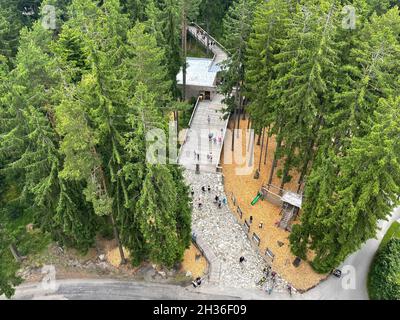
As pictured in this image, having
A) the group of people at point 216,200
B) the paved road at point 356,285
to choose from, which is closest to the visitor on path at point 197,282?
the group of people at point 216,200

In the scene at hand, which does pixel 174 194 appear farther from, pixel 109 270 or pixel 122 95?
pixel 109 270

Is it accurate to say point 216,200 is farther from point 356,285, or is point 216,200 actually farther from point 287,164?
point 356,285

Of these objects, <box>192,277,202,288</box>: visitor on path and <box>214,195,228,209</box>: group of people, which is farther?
<box>214,195,228,209</box>: group of people

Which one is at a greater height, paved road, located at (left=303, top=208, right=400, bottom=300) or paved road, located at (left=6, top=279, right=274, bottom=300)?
paved road, located at (left=303, top=208, right=400, bottom=300)

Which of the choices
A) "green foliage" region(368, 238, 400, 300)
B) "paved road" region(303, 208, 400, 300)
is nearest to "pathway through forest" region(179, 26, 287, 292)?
"paved road" region(303, 208, 400, 300)

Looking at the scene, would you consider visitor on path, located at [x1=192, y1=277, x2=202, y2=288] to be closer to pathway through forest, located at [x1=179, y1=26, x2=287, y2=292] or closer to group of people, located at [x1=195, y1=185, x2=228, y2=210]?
pathway through forest, located at [x1=179, y1=26, x2=287, y2=292]

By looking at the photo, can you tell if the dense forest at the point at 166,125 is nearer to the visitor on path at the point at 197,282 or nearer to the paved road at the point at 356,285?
the paved road at the point at 356,285

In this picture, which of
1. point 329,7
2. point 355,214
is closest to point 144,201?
point 355,214
